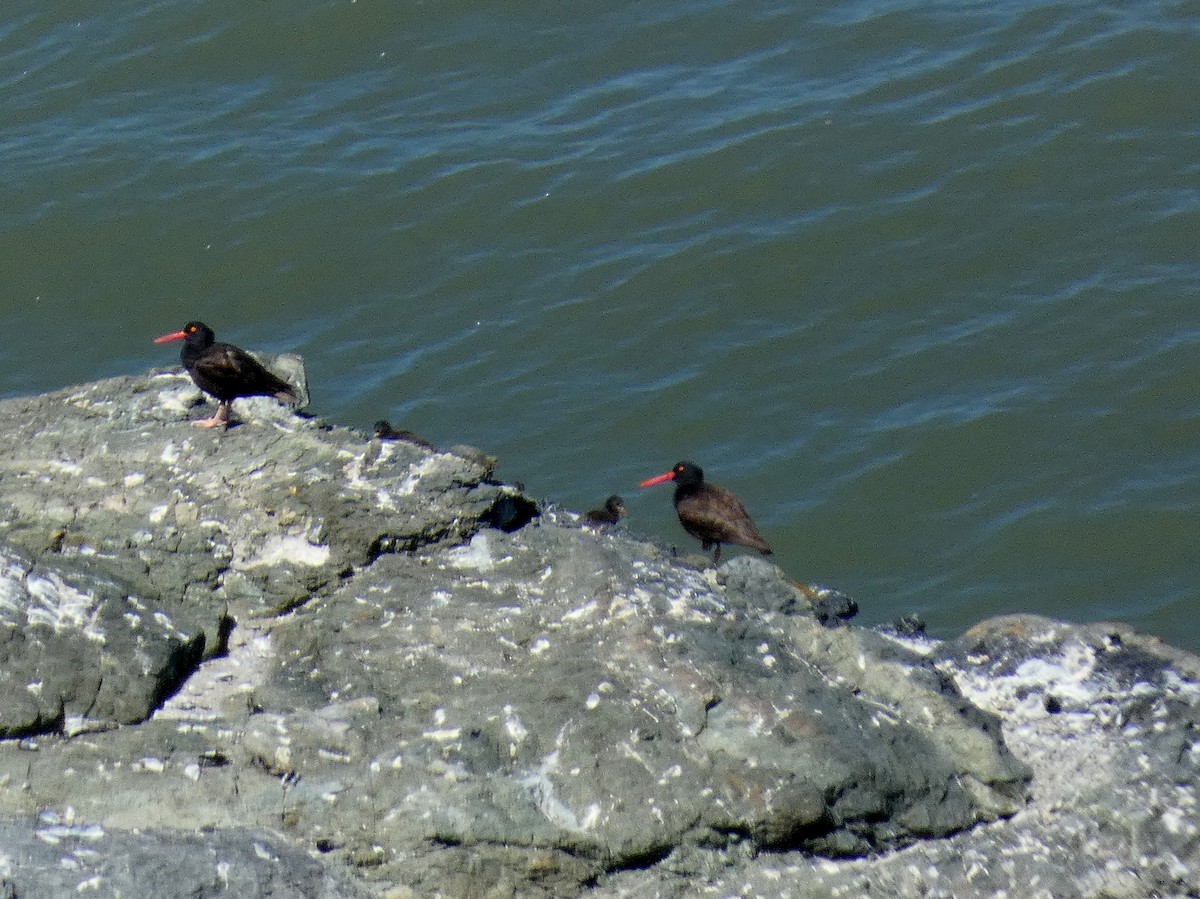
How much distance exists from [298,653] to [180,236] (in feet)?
33.7

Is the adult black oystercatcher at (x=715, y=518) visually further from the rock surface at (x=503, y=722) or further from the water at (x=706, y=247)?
the rock surface at (x=503, y=722)

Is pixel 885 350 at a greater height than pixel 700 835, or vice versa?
pixel 700 835

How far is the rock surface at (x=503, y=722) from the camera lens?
14.8 feet

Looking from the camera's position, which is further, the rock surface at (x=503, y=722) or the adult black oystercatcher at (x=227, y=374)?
the adult black oystercatcher at (x=227, y=374)

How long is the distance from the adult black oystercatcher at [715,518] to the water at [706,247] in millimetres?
968

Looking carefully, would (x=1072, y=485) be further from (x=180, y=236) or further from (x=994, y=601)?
(x=180, y=236)

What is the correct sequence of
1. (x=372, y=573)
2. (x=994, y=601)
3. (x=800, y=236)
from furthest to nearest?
(x=800, y=236), (x=994, y=601), (x=372, y=573)

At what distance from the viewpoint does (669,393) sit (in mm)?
12188

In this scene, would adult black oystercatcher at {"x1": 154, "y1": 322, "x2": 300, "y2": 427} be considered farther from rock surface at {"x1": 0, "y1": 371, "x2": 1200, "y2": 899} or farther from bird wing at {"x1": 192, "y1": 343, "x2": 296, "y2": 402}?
rock surface at {"x1": 0, "y1": 371, "x2": 1200, "y2": 899}

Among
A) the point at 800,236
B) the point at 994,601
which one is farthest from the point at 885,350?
the point at 994,601

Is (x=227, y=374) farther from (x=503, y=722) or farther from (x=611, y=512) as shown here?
(x=503, y=722)

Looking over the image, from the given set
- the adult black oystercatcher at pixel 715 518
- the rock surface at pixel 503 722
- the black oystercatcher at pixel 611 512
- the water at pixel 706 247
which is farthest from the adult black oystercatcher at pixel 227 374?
the water at pixel 706 247

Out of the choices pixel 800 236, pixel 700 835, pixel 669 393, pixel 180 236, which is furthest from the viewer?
pixel 180 236

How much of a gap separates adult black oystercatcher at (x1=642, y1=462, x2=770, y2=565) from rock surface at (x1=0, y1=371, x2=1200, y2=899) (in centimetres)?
321
